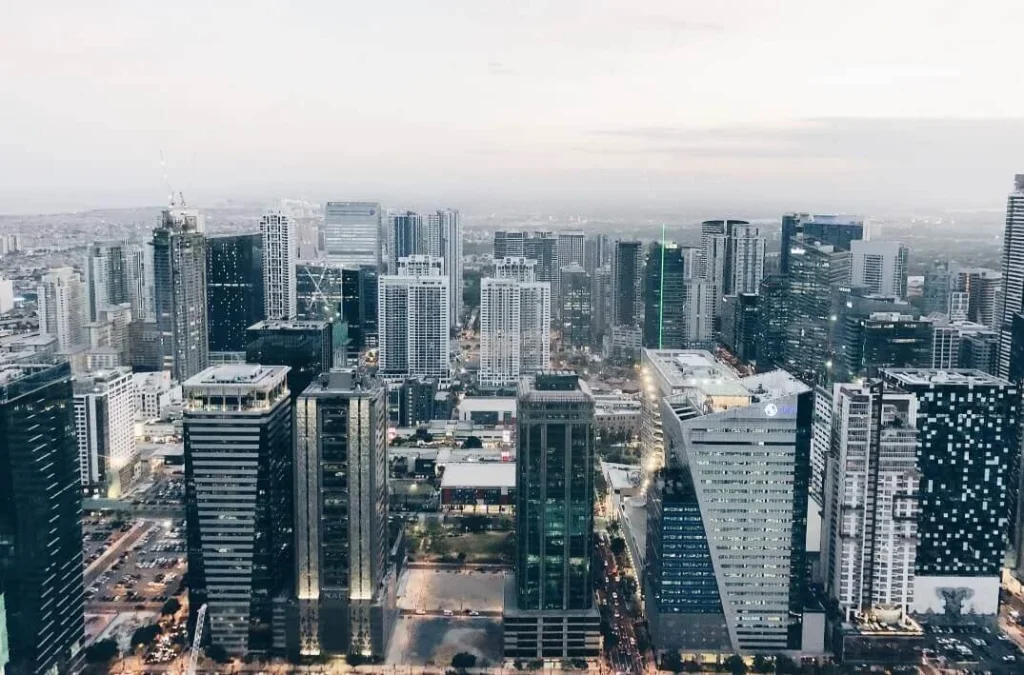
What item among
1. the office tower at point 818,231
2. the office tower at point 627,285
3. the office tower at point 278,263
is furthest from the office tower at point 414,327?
the office tower at point 818,231

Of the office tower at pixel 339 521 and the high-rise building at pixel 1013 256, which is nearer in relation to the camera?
the office tower at pixel 339 521

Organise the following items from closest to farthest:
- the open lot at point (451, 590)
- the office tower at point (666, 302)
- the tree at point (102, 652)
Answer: the tree at point (102, 652)
the open lot at point (451, 590)
the office tower at point (666, 302)

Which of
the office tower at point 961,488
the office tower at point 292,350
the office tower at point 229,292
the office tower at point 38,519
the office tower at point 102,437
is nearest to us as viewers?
the office tower at point 38,519

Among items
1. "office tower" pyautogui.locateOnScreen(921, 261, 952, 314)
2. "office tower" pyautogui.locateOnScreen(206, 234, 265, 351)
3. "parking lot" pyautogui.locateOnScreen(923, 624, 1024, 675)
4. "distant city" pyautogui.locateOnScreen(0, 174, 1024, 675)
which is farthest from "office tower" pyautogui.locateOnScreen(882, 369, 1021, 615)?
"office tower" pyautogui.locateOnScreen(206, 234, 265, 351)

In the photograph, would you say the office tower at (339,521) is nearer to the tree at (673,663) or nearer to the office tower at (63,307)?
the tree at (673,663)

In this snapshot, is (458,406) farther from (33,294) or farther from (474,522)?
(33,294)

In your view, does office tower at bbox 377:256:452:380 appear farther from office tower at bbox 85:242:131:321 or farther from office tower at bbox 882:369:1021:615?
office tower at bbox 882:369:1021:615
